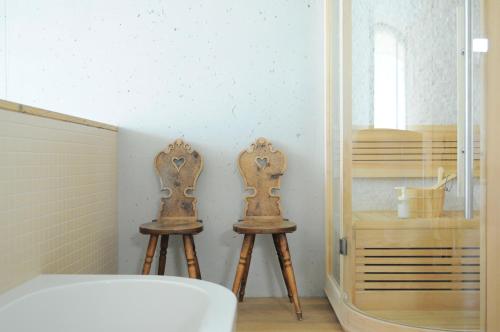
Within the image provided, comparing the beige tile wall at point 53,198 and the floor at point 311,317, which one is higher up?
the beige tile wall at point 53,198

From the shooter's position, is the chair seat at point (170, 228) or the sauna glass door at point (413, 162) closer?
the sauna glass door at point (413, 162)

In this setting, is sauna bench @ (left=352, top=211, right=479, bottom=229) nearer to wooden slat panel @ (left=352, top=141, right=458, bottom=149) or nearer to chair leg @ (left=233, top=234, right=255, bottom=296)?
wooden slat panel @ (left=352, top=141, right=458, bottom=149)

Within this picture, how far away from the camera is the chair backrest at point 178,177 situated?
2668 mm

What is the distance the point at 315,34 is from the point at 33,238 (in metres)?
1.82

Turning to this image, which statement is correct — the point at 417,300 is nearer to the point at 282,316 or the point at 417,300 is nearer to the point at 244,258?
the point at 282,316

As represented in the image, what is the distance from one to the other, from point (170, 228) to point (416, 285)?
113 centimetres

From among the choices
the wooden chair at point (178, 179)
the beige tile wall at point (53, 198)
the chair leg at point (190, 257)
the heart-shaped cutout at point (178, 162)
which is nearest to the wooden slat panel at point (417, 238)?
the chair leg at point (190, 257)

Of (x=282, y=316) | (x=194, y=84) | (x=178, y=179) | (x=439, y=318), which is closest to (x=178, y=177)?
(x=178, y=179)

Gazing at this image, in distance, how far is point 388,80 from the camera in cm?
194

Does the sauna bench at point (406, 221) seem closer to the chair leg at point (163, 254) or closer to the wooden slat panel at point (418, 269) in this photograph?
the wooden slat panel at point (418, 269)

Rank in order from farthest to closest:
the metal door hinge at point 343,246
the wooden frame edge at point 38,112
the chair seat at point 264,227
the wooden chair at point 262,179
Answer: the wooden chair at point 262,179 < the chair seat at point 264,227 < the metal door hinge at point 343,246 < the wooden frame edge at point 38,112

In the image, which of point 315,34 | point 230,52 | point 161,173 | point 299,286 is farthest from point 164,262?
point 315,34

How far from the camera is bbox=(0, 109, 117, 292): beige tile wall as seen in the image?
150cm

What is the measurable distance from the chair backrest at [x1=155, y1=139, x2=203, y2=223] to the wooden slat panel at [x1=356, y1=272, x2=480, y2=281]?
3.29 ft
